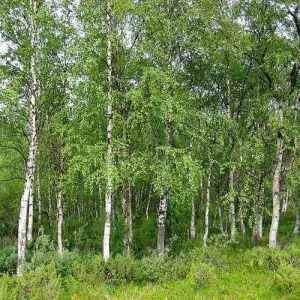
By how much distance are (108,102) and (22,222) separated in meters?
5.58

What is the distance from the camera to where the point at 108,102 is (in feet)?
42.0

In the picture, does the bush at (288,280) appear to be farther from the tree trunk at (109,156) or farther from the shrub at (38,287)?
the shrub at (38,287)

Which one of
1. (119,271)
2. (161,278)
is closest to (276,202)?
(161,278)

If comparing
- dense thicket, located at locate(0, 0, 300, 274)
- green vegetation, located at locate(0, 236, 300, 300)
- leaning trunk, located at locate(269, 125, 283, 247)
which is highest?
dense thicket, located at locate(0, 0, 300, 274)

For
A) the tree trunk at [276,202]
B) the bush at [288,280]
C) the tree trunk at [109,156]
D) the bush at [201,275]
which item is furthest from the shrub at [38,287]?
the tree trunk at [276,202]

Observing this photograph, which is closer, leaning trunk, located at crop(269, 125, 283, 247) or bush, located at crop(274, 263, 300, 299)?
bush, located at crop(274, 263, 300, 299)

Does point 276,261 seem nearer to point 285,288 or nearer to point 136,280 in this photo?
point 285,288

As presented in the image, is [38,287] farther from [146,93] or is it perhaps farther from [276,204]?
[276,204]

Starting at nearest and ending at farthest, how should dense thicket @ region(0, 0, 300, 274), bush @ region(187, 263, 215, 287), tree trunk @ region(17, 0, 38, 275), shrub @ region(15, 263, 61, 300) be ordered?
shrub @ region(15, 263, 61, 300) → bush @ region(187, 263, 215, 287) → tree trunk @ region(17, 0, 38, 275) → dense thicket @ region(0, 0, 300, 274)

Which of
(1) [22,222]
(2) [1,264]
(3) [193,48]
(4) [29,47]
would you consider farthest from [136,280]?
(3) [193,48]

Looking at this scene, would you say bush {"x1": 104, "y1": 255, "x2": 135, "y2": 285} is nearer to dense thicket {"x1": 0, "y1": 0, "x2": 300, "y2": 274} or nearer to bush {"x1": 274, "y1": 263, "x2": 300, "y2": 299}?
dense thicket {"x1": 0, "y1": 0, "x2": 300, "y2": 274}

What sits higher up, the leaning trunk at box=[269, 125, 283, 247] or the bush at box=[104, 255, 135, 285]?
the leaning trunk at box=[269, 125, 283, 247]

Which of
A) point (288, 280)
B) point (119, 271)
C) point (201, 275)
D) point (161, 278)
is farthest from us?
point (119, 271)

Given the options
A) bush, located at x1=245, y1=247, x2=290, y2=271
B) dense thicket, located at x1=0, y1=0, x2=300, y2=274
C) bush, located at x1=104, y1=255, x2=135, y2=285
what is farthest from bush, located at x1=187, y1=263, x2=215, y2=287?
dense thicket, located at x1=0, y1=0, x2=300, y2=274
